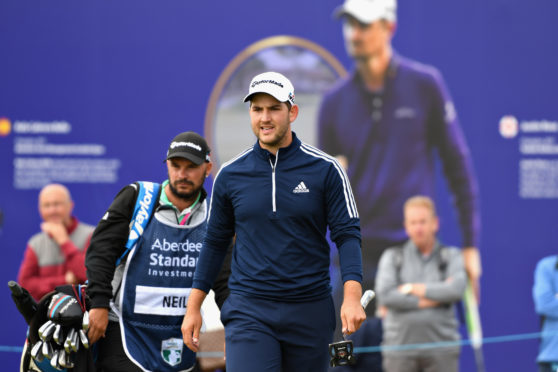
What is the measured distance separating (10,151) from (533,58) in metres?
4.57

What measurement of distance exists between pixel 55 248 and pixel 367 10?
10.8ft

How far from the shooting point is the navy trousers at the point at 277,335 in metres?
3.75

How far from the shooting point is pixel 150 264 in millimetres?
4387

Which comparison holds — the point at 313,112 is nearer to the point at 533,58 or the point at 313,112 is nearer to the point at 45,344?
the point at 533,58

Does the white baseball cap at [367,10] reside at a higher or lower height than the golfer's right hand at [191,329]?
higher

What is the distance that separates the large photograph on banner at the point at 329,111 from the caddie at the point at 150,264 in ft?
9.63

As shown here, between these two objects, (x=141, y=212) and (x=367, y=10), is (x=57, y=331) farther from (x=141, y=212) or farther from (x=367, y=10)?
(x=367, y=10)

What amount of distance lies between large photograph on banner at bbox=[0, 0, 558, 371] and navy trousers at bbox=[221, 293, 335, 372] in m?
3.57

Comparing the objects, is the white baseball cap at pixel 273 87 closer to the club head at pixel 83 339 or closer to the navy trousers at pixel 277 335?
the navy trousers at pixel 277 335

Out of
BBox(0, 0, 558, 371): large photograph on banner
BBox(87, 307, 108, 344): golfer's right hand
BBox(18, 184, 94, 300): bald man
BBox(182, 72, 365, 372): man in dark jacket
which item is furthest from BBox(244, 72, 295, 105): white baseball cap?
BBox(18, 184, 94, 300): bald man

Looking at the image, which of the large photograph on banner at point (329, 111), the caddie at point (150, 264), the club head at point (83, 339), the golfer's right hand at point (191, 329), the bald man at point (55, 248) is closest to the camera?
the golfer's right hand at point (191, 329)

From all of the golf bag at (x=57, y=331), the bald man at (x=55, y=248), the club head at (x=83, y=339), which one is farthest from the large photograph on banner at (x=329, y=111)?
the club head at (x=83, y=339)

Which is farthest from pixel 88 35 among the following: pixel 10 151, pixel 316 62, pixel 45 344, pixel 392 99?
pixel 45 344

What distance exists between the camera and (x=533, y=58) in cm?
762
